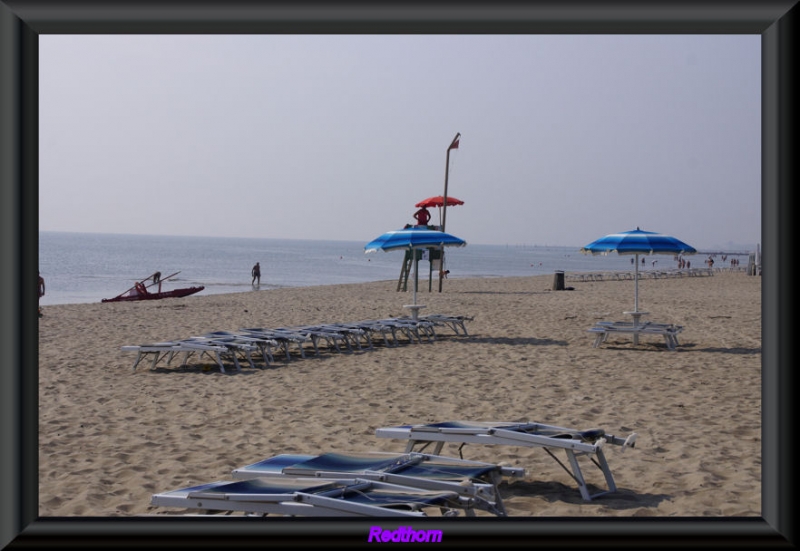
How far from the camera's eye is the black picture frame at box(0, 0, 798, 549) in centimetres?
222

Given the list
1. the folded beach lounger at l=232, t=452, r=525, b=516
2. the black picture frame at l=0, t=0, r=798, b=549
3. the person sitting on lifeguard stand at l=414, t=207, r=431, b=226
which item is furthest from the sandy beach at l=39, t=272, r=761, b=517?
the person sitting on lifeguard stand at l=414, t=207, r=431, b=226

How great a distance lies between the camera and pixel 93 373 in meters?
8.46

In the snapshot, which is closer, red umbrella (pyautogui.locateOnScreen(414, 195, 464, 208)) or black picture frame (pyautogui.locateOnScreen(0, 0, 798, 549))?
black picture frame (pyautogui.locateOnScreen(0, 0, 798, 549))

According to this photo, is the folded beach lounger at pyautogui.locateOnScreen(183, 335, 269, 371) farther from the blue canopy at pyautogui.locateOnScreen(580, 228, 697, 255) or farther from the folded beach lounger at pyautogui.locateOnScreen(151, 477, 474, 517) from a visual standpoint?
the folded beach lounger at pyautogui.locateOnScreen(151, 477, 474, 517)

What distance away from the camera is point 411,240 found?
1134 centimetres

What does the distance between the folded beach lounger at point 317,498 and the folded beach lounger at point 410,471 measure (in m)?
0.08

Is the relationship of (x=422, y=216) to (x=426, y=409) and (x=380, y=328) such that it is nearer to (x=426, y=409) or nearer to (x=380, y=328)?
(x=380, y=328)

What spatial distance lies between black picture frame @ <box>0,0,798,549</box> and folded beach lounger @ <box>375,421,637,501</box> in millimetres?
1868

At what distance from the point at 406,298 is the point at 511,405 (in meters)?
14.4

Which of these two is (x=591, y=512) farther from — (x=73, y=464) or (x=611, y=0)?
(x=73, y=464)

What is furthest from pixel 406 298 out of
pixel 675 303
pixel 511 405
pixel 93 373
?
pixel 511 405

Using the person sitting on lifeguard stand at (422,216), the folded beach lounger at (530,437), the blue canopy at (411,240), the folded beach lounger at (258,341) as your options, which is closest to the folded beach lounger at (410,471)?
the folded beach lounger at (530,437)

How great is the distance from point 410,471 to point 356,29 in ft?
7.04

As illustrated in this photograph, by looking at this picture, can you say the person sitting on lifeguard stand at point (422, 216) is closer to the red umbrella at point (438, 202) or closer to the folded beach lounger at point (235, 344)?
the red umbrella at point (438, 202)
